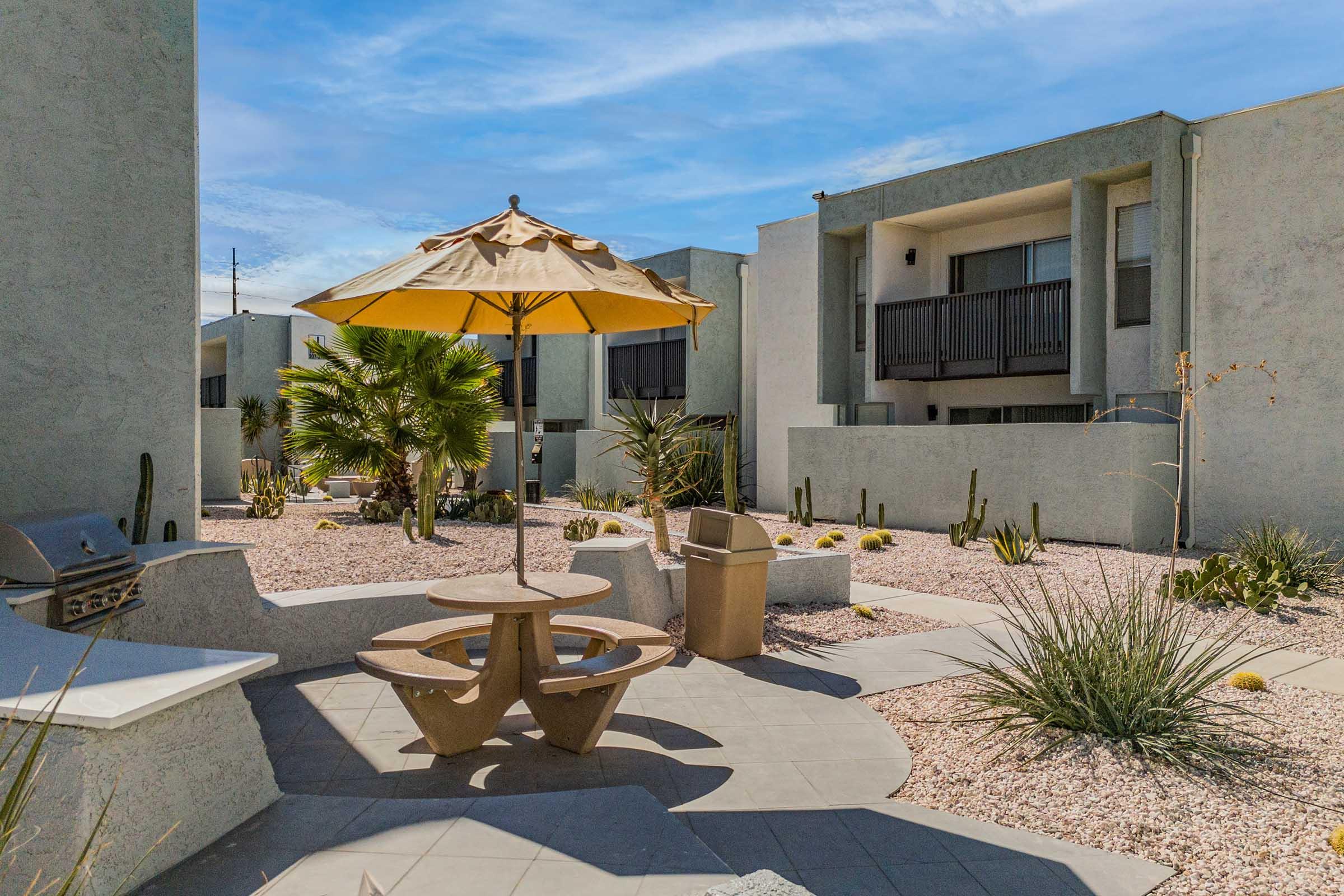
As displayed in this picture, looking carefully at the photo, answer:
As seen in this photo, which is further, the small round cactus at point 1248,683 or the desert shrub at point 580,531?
the desert shrub at point 580,531

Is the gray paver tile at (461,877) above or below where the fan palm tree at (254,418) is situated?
below

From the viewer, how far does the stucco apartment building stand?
11.9 meters

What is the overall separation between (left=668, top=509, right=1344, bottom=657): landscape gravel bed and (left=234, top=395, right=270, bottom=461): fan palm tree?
2557cm

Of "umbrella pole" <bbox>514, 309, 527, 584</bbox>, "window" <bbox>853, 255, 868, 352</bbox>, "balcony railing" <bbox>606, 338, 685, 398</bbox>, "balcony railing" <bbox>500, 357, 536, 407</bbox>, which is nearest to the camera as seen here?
"umbrella pole" <bbox>514, 309, 527, 584</bbox>

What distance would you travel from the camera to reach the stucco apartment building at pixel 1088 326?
11.9 m

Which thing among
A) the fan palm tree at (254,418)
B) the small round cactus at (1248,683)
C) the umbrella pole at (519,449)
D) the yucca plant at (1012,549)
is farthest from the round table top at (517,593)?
the fan palm tree at (254,418)

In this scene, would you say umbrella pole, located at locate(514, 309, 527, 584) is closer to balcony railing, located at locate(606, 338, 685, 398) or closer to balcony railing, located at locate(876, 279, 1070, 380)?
balcony railing, located at locate(876, 279, 1070, 380)

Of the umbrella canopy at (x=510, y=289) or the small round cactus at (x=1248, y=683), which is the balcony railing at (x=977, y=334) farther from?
the umbrella canopy at (x=510, y=289)

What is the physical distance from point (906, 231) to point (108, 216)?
13895 mm

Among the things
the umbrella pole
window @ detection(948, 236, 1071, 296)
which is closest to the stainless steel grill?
the umbrella pole

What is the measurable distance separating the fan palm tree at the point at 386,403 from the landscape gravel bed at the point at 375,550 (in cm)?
99

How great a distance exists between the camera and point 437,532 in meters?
11.4

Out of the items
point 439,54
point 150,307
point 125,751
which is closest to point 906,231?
point 439,54

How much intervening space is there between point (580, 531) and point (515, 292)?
22.1 feet
